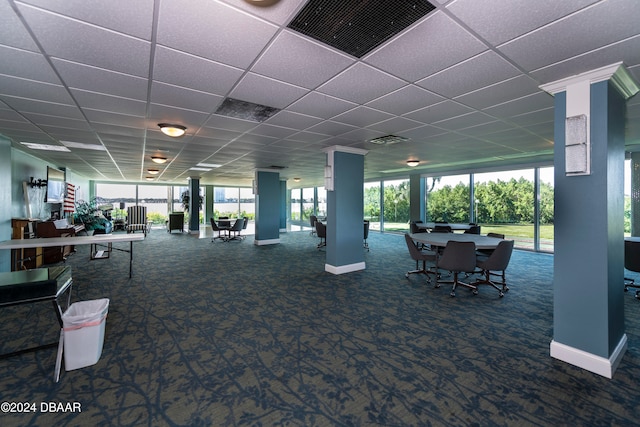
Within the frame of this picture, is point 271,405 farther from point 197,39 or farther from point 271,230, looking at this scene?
point 271,230

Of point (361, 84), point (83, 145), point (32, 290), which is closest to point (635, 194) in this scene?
point (361, 84)

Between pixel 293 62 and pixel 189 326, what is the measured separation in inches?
118

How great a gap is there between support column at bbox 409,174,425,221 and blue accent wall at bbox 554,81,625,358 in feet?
26.0

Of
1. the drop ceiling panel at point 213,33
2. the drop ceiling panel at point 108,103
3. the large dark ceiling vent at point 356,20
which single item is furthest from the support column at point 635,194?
the drop ceiling panel at point 108,103

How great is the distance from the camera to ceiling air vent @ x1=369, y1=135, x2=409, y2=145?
4.96 meters

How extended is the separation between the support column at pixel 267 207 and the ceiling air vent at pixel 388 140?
16.6 feet

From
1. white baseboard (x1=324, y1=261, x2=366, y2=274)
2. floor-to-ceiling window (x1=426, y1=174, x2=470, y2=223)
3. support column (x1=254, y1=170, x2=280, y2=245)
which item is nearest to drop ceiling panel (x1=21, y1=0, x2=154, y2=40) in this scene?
white baseboard (x1=324, y1=261, x2=366, y2=274)

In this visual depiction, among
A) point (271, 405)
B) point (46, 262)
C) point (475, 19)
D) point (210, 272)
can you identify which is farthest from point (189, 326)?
point (46, 262)

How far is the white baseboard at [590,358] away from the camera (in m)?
2.26

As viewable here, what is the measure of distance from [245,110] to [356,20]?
2140mm

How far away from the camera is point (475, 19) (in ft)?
5.90

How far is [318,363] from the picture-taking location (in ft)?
7.91

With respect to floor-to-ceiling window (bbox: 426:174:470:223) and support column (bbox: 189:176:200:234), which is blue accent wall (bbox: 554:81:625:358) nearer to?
floor-to-ceiling window (bbox: 426:174:470:223)

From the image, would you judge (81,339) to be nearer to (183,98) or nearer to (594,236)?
(183,98)
